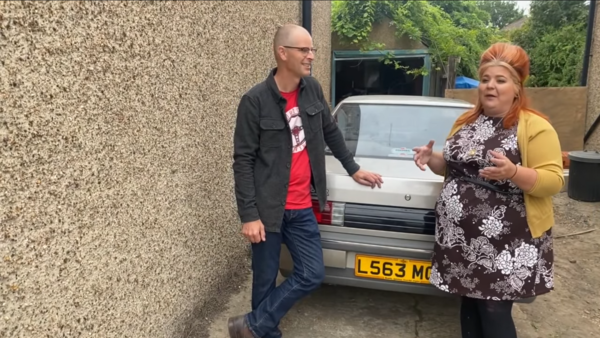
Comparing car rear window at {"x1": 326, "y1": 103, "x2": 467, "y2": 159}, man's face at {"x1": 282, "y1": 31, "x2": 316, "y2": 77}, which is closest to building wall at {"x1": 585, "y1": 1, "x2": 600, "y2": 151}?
car rear window at {"x1": 326, "y1": 103, "x2": 467, "y2": 159}

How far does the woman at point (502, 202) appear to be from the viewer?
6.94 feet

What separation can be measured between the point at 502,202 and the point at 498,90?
539 mm

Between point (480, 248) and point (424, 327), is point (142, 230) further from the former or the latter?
point (424, 327)

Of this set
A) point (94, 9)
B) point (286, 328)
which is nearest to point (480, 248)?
point (286, 328)

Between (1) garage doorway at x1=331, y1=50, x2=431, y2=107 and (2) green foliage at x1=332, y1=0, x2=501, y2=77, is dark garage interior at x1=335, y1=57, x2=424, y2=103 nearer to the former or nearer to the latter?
(1) garage doorway at x1=331, y1=50, x2=431, y2=107

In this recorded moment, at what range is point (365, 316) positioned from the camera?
3414 mm

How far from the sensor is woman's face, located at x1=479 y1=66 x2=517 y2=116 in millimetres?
2162

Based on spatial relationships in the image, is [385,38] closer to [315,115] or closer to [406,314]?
[406,314]

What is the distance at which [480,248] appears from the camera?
222 centimetres

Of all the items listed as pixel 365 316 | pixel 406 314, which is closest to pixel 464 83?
pixel 406 314

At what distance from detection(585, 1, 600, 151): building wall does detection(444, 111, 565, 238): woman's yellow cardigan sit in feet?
25.5

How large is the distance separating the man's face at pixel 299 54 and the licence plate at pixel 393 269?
128cm

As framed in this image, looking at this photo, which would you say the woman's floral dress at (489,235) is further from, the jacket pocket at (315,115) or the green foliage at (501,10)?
the green foliage at (501,10)

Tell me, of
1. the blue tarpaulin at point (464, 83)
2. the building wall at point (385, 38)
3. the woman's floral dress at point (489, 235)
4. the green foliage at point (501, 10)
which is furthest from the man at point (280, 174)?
the green foliage at point (501, 10)
